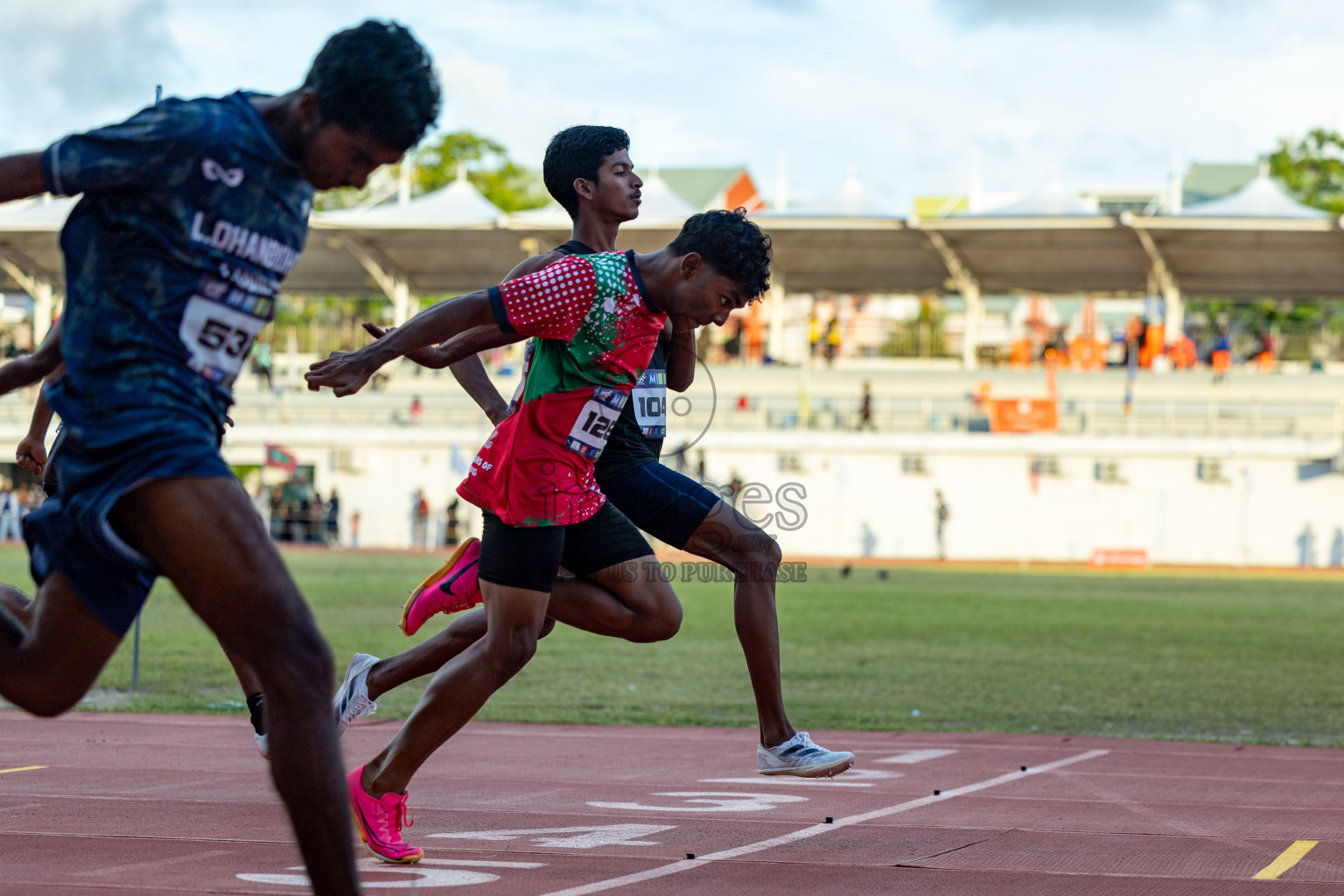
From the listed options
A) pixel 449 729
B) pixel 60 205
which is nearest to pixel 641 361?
pixel 449 729

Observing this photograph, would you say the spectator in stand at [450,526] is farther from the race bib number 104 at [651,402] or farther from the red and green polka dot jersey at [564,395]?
the red and green polka dot jersey at [564,395]

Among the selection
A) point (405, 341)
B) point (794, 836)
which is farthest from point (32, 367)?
point (794, 836)

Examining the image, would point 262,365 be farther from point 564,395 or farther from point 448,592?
point 564,395

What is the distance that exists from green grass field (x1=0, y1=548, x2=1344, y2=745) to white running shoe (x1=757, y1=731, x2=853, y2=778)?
14.8 feet

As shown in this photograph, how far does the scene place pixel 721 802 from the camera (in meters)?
6.12

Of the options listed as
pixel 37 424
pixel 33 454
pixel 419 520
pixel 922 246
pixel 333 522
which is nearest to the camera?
pixel 37 424

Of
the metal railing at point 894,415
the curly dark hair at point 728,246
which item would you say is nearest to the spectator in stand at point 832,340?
the metal railing at point 894,415

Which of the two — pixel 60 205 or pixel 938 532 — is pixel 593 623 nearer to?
pixel 938 532

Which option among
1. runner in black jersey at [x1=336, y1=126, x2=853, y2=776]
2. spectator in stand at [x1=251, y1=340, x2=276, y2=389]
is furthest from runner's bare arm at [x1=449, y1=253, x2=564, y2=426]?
spectator in stand at [x1=251, y1=340, x2=276, y2=389]

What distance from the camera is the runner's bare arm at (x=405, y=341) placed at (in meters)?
3.98

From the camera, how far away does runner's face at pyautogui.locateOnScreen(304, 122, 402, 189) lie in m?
3.23

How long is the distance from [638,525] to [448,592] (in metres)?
0.68

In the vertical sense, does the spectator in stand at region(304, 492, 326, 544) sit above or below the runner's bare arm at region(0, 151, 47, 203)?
below

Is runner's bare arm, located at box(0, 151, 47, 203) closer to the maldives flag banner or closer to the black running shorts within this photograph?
the black running shorts
